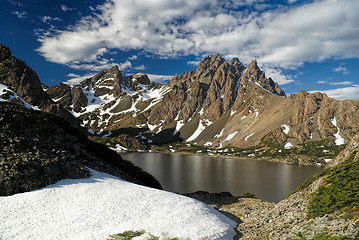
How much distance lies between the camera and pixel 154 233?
17.1 meters

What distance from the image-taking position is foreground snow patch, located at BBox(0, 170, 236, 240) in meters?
16.8

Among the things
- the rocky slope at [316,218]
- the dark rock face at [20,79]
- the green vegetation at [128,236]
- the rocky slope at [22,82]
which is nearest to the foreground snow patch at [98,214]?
the green vegetation at [128,236]

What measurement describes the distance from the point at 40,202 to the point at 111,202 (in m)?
→ 6.64

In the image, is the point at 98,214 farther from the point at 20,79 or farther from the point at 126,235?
the point at 20,79

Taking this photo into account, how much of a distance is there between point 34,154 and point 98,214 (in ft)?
42.9

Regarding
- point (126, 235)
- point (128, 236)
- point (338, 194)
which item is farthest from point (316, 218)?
point (126, 235)

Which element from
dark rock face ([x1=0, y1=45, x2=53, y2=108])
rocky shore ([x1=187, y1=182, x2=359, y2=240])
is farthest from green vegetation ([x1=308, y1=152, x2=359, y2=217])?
dark rock face ([x1=0, y1=45, x2=53, y2=108])

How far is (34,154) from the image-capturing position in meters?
25.5

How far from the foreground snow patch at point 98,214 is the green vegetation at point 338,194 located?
813cm

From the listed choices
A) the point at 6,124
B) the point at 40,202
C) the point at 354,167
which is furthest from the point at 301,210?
the point at 6,124

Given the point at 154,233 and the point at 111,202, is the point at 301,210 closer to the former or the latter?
the point at 154,233

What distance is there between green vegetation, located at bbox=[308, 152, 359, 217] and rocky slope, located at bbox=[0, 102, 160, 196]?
84.7ft

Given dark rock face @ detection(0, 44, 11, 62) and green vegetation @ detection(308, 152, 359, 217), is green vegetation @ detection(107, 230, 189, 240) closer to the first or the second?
green vegetation @ detection(308, 152, 359, 217)

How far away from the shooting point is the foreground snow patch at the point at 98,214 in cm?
1680
